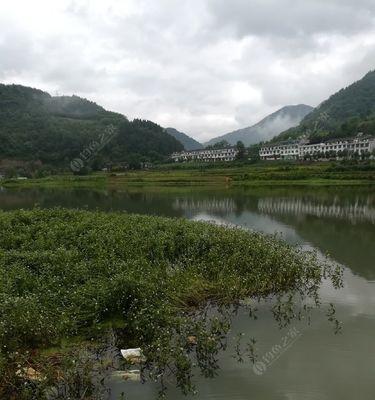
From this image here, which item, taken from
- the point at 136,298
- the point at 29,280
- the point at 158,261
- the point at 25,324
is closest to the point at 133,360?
the point at 136,298

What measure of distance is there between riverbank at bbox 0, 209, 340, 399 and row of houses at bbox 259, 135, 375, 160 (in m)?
99.3

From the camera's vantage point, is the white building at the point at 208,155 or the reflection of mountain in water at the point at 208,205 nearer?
the reflection of mountain in water at the point at 208,205

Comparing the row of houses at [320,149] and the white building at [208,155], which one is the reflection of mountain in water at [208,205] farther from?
the white building at [208,155]

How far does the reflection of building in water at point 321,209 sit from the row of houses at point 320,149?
66811 mm

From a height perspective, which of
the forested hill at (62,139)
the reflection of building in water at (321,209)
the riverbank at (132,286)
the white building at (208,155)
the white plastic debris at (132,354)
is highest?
the forested hill at (62,139)

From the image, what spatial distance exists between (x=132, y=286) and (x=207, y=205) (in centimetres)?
3644

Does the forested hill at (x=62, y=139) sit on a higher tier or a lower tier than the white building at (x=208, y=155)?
higher

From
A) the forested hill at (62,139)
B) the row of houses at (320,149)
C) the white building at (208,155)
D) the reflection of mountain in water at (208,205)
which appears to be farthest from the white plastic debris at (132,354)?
the white building at (208,155)

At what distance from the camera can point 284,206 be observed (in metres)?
44.6

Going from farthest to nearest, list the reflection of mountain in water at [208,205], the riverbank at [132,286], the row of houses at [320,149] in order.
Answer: the row of houses at [320,149] < the reflection of mountain in water at [208,205] < the riverbank at [132,286]

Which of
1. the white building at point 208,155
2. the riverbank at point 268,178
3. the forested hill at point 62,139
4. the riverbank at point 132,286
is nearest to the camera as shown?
the riverbank at point 132,286

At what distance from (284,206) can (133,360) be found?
122ft

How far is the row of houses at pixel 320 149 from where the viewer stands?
114 m

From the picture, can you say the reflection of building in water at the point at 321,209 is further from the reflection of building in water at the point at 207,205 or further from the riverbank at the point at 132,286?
the riverbank at the point at 132,286
